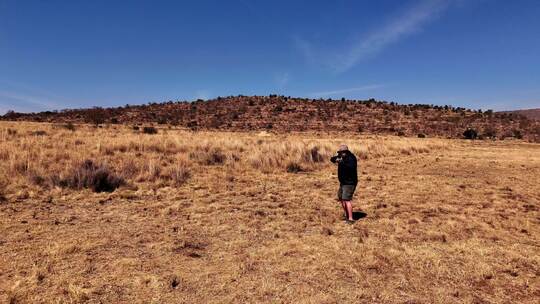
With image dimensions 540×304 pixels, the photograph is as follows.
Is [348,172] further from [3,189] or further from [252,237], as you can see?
[3,189]

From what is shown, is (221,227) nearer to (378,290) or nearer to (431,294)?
(378,290)

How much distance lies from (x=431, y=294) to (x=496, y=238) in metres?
3.26

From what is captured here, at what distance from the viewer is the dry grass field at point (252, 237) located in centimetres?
585

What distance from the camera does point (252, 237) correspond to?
8.16 m

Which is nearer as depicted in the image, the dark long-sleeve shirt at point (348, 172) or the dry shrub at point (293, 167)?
the dark long-sleeve shirt at point (348, 172)

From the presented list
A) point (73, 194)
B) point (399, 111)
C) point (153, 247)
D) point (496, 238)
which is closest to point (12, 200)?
point (73, 194)

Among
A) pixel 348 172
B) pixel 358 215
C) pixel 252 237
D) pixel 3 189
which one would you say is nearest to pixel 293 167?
pixel 358 215

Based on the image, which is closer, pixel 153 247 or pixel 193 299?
pixel 193 299

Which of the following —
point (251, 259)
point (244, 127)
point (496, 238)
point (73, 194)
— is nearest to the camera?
point (251, 259)

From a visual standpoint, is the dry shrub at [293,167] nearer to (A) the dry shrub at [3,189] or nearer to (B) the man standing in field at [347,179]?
(B) the man standing in field at [347,179]

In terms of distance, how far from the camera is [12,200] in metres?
10.2

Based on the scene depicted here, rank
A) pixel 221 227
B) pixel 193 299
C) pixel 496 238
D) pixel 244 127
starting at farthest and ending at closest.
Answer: pixel 244 127 → pixel 221 227 → pixel 496 238 → pixel 193 299

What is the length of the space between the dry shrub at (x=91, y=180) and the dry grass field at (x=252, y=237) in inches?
1.7

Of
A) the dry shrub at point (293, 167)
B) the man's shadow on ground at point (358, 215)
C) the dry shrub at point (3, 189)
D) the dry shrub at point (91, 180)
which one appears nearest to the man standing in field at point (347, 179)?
the man's shadow on ground at point (358, 215)
